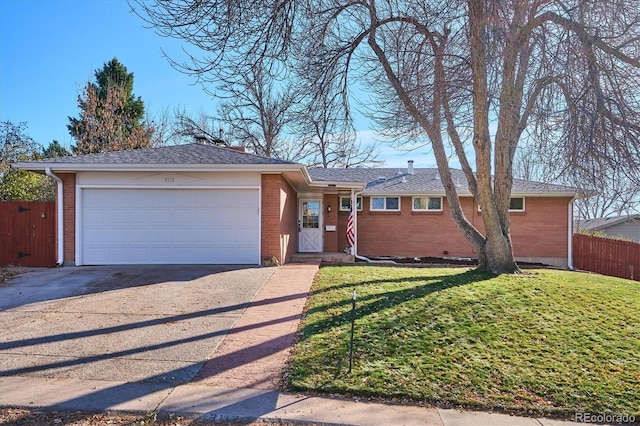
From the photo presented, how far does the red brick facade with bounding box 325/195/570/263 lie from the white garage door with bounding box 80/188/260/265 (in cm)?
591

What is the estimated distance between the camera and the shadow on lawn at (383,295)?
20.1 feet

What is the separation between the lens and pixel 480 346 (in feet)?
17.5

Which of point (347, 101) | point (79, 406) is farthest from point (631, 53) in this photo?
point (79, 406)

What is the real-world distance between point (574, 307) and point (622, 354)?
1838 millimetres

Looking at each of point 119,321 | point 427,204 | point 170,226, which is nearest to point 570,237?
point 427,204

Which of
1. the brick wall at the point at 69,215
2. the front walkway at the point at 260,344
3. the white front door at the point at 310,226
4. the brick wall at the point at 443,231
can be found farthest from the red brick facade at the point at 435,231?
the front walkway at the point at 260,344

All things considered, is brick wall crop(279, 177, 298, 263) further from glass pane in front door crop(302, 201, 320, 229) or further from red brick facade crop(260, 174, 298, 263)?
glass pane in front door crop(302, 201, 320, 229)

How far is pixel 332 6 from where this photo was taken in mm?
7961

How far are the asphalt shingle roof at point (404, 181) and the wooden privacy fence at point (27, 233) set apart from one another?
29.7 ft

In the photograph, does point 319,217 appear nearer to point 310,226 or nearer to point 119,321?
point 310,226

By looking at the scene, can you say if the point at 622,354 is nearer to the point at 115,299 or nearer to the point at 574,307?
the point at 574,307

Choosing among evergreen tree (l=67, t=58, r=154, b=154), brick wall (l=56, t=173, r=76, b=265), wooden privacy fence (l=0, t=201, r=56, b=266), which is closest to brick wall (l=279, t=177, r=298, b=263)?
brick wall (l=56, t=173, r=76, b=265)

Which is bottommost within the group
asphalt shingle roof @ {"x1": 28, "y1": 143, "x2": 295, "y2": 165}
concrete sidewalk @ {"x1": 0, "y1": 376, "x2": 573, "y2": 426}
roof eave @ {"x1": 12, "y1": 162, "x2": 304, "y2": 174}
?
concrete sidewalk @ {"x1": 0, "y1": 376, "x2": 573, "y2": 426}

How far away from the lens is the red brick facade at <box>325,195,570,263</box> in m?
16.7
